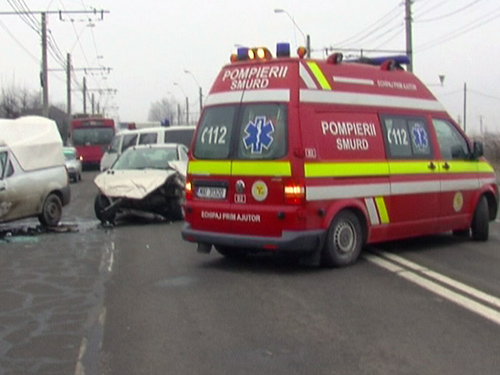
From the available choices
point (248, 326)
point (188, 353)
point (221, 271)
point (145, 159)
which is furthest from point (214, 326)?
point (145, 159)

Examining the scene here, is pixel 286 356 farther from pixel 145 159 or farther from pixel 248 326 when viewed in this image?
pixel 145 159

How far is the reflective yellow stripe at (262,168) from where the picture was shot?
29.5ft

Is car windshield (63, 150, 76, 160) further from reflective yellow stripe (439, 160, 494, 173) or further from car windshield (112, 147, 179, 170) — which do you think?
reflective yellow stripe (439, 160, 494, 173)

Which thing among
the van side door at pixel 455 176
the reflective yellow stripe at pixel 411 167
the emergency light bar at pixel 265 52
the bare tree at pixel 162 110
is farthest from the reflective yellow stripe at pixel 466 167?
the bare tree at pixel 162 110

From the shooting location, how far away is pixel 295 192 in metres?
8.97

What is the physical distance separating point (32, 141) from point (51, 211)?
1383 millimetres

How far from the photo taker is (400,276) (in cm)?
906

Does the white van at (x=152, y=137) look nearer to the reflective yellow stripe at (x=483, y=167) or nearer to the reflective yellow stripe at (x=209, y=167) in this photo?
the reflective yellow stripe at (x=483, y=167)

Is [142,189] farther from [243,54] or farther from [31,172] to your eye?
[243,54]

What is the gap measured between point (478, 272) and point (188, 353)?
14.9 ft

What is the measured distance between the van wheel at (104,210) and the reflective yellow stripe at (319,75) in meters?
6.81

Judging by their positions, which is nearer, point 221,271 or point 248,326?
point 248,326

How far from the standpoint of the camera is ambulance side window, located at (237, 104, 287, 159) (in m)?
9.12

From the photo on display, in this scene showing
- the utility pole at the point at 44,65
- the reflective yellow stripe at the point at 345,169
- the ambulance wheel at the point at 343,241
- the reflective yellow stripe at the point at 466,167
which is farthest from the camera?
the utility pole at the point at 44,65
